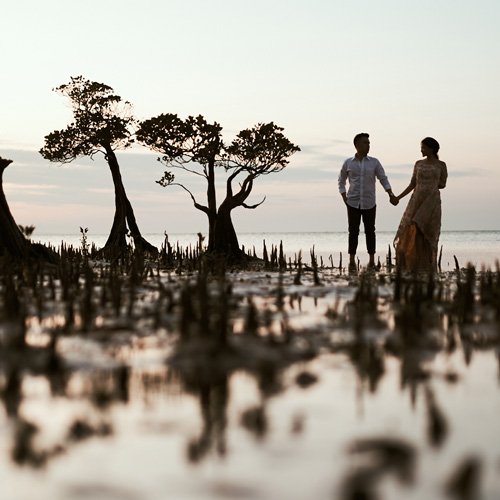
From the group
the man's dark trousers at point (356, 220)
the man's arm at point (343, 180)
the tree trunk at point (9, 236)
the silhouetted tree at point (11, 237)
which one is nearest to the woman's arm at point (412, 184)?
the man's dark trousers at point (356, 220)

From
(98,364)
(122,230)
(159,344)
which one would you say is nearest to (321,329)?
(159,344)

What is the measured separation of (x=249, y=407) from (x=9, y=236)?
24.5ft

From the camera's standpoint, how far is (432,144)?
9.92 m

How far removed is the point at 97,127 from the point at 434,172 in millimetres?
14021

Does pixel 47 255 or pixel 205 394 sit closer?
pixel 205 394

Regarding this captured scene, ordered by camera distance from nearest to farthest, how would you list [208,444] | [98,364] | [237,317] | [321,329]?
[208,444] < [98,364] < [321,329] < [237,317]

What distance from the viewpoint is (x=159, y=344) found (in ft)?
12.2

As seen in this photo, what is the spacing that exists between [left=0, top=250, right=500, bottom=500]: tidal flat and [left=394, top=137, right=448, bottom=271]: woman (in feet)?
18.6

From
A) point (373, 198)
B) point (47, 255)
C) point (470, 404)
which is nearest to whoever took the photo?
point (470, 404)

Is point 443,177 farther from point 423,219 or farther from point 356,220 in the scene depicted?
point 356,220

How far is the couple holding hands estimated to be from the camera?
10.0 m

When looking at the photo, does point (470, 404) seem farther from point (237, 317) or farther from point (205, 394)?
point (237, 317)

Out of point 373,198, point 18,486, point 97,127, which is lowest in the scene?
point 18,486

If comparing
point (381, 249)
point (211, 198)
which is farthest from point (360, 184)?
point (381, 249)
